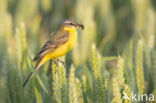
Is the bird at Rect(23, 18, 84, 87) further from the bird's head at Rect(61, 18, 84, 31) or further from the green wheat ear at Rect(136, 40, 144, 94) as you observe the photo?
the green wheat ear at Rect(136, 40, 144, 94)

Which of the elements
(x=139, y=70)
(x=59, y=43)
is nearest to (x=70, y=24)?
(x=59, y=43)

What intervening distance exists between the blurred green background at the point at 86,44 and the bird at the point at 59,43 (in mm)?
92

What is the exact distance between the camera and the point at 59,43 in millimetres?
3238

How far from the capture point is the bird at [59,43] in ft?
9.64

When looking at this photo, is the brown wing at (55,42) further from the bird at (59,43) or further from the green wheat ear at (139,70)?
the green wheat ear at (139,70)

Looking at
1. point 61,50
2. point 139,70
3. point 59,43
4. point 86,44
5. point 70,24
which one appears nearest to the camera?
point 139,70

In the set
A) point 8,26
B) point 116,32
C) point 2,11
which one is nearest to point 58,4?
point 116,32

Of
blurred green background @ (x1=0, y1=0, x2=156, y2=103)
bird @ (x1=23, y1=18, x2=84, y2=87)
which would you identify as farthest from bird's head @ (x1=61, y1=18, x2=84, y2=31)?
blurred green background @ (x1=0, y1=0, x2=156, y2=103)

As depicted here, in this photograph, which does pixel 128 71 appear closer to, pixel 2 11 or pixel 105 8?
pixel 2 11

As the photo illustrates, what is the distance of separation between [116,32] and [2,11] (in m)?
1.60

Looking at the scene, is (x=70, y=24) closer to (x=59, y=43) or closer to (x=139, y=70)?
(x=59, y=43)

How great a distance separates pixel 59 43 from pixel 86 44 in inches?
22.6

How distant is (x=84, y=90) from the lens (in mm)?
1979

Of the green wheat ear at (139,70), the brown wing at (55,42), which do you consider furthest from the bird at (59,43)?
the green wheat ear at (139,70)
